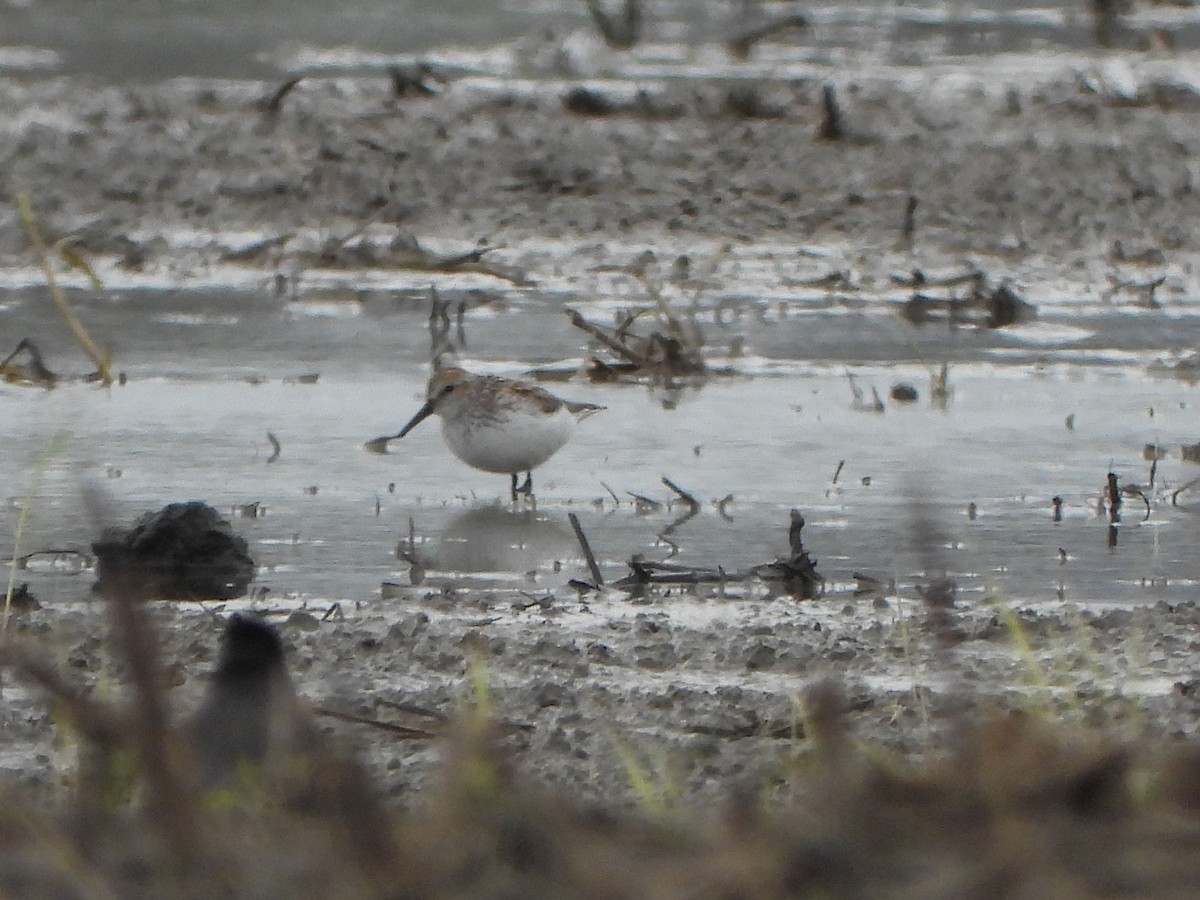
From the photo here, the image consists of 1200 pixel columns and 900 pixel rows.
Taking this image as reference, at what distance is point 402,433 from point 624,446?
0.73 meters

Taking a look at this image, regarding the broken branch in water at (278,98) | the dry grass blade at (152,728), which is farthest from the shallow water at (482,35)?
the dry grass blade at (152,728)

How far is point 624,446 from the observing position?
8.12 meters

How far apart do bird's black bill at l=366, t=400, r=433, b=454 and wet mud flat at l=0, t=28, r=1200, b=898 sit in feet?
0.58

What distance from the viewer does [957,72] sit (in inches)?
679

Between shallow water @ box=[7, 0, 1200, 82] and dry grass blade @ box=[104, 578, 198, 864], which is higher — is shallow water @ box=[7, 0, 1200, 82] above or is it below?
above

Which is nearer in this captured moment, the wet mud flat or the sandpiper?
the wet mud flat

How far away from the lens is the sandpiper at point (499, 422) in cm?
735

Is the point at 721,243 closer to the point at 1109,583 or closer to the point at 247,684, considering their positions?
the point at 1109,583

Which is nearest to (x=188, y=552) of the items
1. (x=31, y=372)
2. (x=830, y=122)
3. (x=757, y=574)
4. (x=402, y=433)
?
(x=757, y=574)

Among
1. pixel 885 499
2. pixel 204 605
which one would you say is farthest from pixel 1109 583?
pixel 204 605

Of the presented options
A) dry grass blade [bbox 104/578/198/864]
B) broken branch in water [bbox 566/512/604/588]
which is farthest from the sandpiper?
dry grass blade [bbox 104/578/198/864]

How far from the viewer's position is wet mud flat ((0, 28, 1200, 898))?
2406 mm

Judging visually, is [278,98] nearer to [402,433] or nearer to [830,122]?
[830,122]

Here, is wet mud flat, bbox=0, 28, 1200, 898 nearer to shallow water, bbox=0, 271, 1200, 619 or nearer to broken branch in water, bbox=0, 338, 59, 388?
shallow water, bbox=0, 271, 1200, 619
